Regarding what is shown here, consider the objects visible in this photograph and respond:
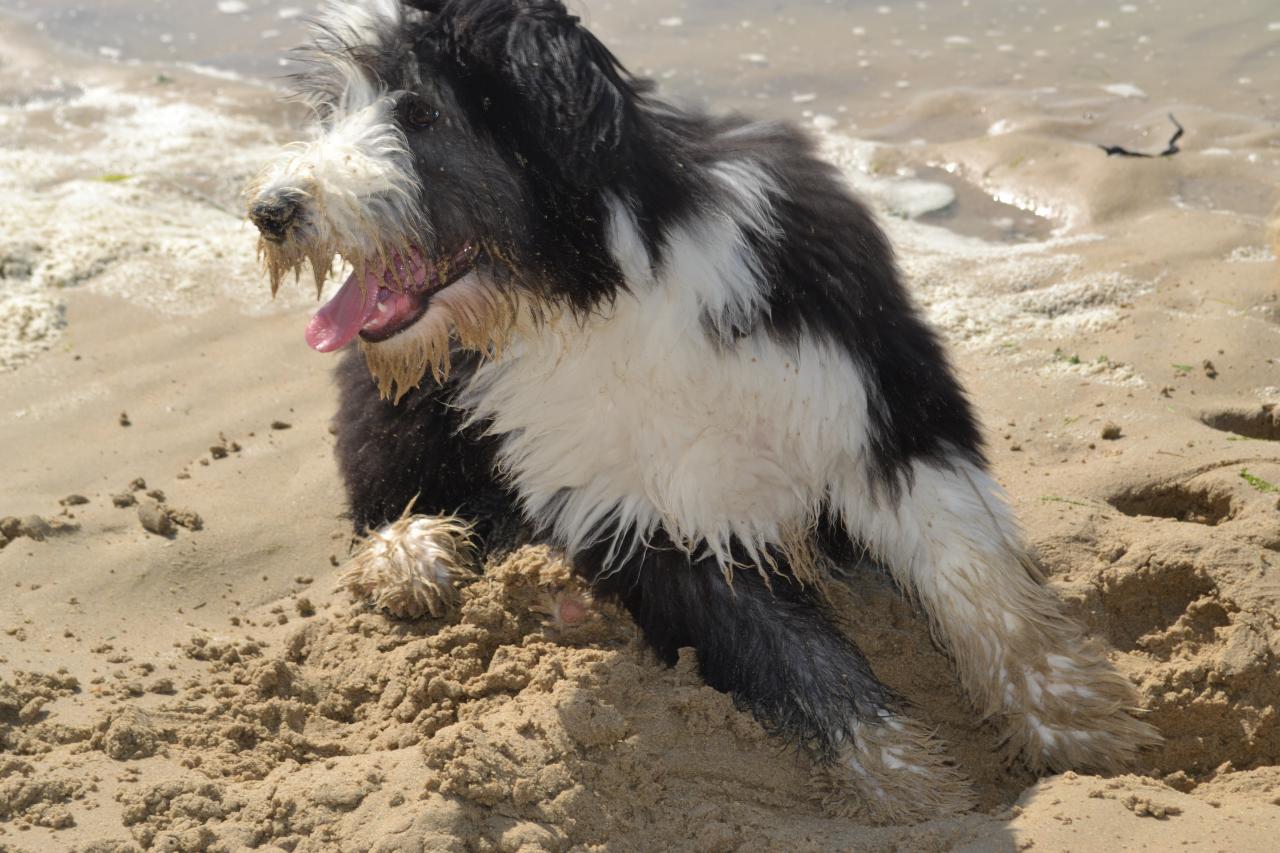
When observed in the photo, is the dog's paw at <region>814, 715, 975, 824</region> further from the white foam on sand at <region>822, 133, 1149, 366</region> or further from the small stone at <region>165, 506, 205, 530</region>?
the small stone at <region>165, 506, 205, 530</region>

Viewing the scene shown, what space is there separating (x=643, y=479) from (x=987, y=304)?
97.2 inches

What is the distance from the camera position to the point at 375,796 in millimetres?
2742

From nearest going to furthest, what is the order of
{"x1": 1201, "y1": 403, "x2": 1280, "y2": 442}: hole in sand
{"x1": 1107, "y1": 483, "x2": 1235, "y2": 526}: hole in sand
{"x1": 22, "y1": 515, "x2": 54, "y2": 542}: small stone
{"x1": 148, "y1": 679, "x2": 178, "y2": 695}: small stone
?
{"x1": 148, "y1": 679, "x2": 178, "y2": 695}: small stone < {"x1": 1107, "y1": 483, "x2": 1235, "y2": 526}: hole in sand < {"x1": 22, "y1": 515, "x2": 54, "y2": 542}: small stone < {"x1": 1201, "y1": 403, "x2": 1280, "y2": 442}: hole in sand

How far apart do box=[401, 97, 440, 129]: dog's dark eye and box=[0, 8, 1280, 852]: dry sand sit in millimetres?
1280

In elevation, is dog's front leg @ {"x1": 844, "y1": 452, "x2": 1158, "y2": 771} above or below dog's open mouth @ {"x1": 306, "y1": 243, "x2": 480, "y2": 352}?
below

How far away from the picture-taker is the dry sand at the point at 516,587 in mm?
2738

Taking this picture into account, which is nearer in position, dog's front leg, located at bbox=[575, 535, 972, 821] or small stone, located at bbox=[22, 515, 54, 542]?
dog's front leg, located at bbox=[575, 535, 972, 821]

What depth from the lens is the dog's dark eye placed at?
105 inches

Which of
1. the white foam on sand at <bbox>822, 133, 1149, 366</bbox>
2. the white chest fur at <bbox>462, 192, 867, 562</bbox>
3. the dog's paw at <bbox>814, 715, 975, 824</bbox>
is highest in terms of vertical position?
the white chest fur at <bbox>462, 192, 867, 562</bbox>

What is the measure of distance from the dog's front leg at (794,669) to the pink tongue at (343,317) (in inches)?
33.2

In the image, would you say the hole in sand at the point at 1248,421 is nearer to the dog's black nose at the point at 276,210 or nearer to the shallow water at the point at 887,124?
the shallow water at the point at 887,124

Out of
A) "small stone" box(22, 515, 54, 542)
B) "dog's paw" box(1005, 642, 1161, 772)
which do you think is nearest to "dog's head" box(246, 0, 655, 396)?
"dog's paw" box(1005, 642, 1161, 772)

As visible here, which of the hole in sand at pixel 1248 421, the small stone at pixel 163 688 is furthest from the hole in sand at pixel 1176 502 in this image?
the small stone at pixel 163 688

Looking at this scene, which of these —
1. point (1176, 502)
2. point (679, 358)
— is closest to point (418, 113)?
point (679, 358)
